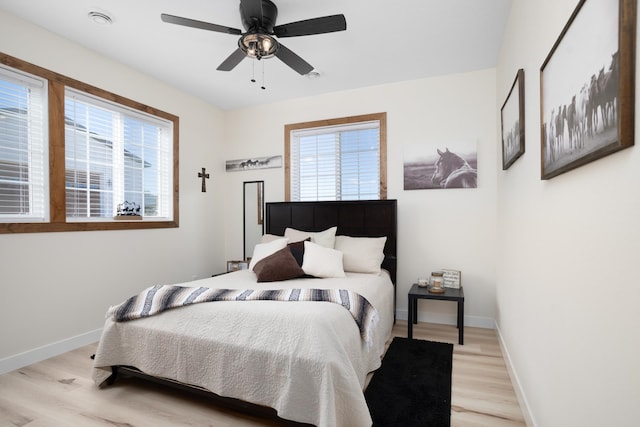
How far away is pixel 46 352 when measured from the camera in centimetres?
276

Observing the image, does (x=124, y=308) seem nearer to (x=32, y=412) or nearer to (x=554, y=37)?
(x=32, y=412)

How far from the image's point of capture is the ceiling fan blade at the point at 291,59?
2.48m

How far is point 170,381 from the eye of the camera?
210 centimetres

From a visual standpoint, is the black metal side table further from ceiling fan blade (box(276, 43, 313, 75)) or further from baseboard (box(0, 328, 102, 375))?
baseboard (box(0, 328, 102, 375))

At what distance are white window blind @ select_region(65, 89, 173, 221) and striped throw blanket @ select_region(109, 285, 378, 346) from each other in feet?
4.74

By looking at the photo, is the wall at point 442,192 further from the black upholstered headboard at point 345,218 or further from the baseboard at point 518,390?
the baseboard at point 518,390

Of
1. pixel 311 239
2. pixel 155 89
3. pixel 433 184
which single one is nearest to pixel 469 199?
pixel 433 184

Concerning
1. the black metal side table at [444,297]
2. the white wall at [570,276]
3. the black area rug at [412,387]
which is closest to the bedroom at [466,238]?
the white wall at [570,276]

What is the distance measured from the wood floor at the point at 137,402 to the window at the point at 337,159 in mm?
2222

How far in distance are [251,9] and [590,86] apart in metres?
1.96

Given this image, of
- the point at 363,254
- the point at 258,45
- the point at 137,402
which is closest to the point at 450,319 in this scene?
the point at 363,254

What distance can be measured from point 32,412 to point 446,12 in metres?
3.99

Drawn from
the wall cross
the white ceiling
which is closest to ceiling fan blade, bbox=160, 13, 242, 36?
the white ceiling

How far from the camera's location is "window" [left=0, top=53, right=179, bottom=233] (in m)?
2.64
